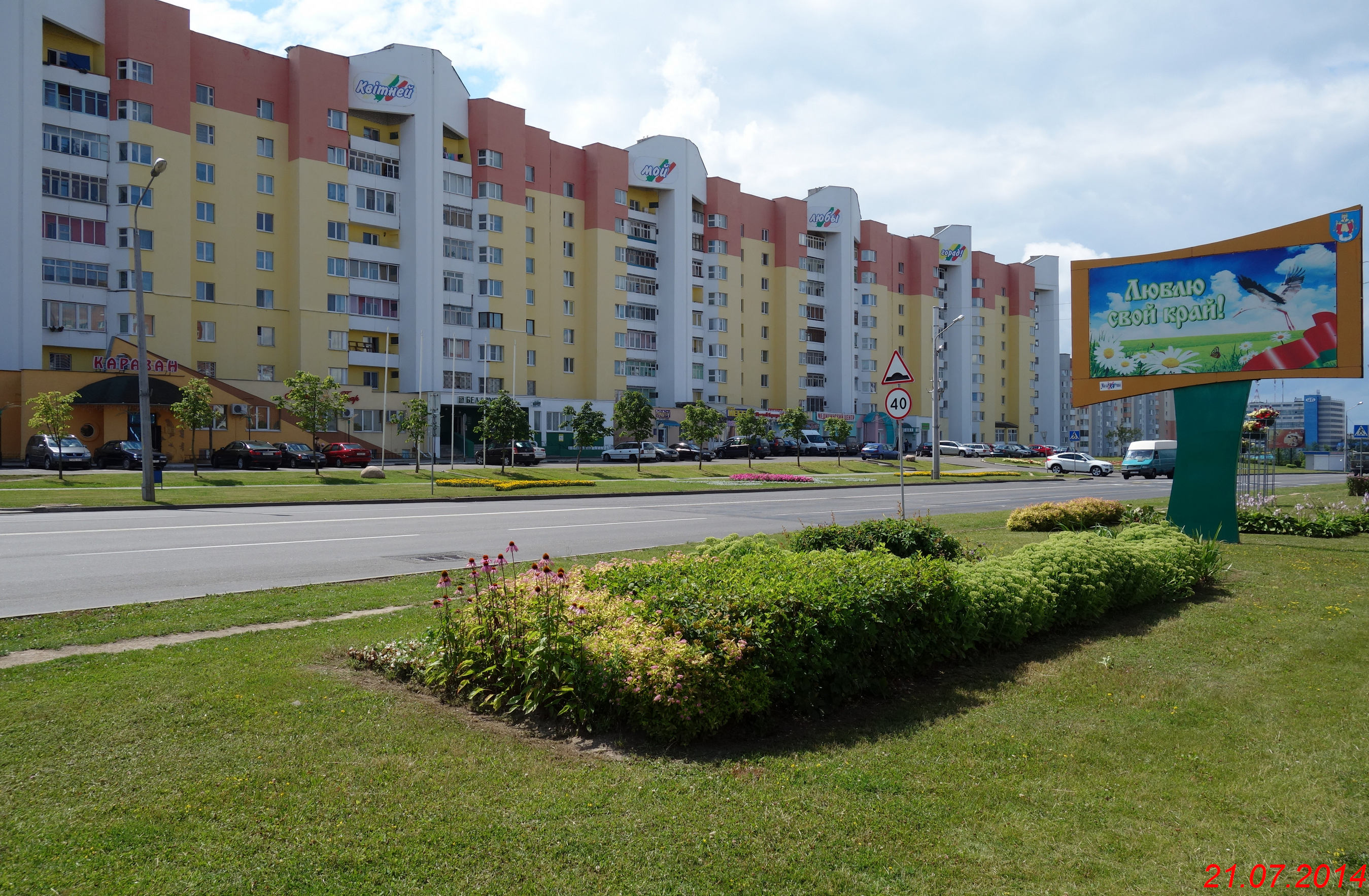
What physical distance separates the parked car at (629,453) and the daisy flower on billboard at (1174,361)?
43600 mm

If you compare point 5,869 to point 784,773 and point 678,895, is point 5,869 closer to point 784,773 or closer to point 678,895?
point 678,895

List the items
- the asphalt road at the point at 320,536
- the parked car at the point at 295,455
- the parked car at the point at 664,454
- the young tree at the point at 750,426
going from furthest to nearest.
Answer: the parked car at the point at 664,454
the young tree at the point at 750,426
the parked car at the point at 295,455
the asphalt road at the point at 320,536

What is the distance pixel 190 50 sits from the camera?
53.2 metres

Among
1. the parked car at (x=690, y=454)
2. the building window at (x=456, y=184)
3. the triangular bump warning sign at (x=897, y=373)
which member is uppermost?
the building window at (x=456, y=184)

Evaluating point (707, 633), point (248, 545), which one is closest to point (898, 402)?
point (707, 633)

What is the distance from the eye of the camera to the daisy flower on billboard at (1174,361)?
51.1 ft

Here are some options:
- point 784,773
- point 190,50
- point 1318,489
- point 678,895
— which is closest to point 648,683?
point 784,773

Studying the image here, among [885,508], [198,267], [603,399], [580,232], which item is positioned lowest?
[885,508]

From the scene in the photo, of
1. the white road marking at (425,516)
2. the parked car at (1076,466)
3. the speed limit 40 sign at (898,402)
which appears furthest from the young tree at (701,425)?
the speed limit 40 sign at (898,402)

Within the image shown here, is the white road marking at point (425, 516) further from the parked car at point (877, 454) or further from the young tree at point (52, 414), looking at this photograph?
the parked car at point (877, 454)

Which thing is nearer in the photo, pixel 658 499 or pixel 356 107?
pixel 658 499

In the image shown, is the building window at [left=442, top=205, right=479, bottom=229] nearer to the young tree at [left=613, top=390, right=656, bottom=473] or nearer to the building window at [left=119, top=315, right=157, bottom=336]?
the building window at [left=119, top=315, right=157, bottom=336]

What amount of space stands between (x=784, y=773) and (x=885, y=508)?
2253cm

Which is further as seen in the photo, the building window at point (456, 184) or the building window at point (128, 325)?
the building window at point (456, 184)
